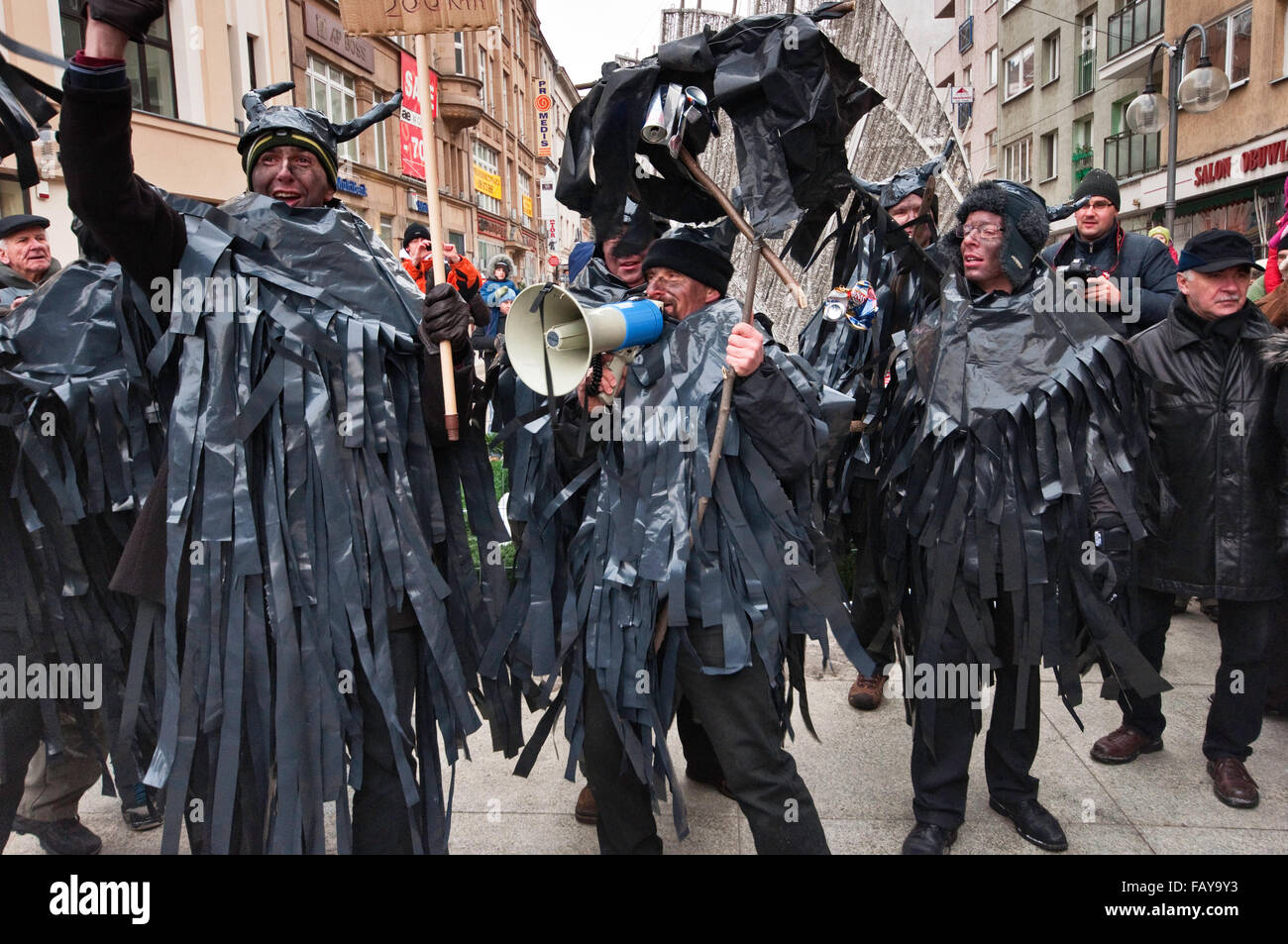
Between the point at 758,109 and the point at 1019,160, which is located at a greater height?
the point at 1019,160

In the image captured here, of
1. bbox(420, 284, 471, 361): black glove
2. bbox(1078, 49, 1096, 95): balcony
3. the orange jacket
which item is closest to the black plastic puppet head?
bbox(420, 284, 471, 361): black glove

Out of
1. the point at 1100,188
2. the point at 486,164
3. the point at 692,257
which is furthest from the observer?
the point at 486,164

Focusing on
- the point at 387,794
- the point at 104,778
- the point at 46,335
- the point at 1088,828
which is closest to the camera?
the point at 387,794

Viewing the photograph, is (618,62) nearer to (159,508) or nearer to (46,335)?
(159,508)

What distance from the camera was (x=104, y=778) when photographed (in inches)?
105

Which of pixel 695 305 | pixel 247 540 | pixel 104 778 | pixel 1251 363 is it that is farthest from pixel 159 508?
pixel 1251 363

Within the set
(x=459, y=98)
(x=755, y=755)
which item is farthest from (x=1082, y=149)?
(x=755, y=755)

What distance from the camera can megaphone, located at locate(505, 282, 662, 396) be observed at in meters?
2.08

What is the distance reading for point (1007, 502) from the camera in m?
2.66

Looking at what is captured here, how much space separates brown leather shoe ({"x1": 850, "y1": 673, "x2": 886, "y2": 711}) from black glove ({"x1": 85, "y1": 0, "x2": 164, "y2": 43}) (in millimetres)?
3305

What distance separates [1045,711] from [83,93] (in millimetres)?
3886

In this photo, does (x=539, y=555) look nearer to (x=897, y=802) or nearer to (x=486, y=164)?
(x=897, y=802)

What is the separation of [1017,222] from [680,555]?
1.56m

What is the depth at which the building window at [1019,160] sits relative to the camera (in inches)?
960
